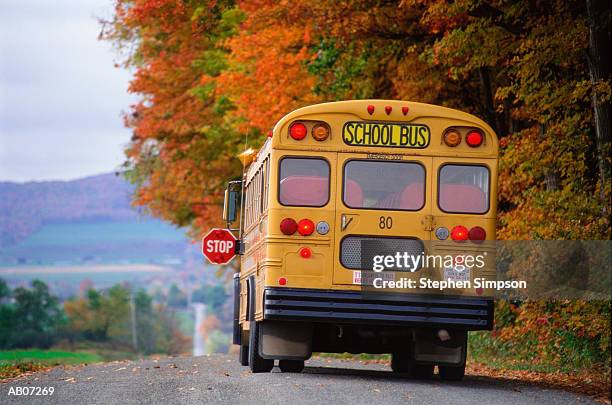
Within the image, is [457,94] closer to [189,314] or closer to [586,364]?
[586,364]

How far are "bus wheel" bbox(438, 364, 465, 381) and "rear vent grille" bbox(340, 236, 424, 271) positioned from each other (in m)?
1.95

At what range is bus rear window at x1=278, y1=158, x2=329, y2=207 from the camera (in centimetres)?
1428

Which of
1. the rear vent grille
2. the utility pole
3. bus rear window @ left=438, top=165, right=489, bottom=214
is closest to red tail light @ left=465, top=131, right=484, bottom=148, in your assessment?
bus rear window @ left=438, top=165, right=489, bottom=214

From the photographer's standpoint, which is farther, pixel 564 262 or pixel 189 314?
pixel 189 314

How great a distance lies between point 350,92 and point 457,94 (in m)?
2.33

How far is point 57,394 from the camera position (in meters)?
12.8

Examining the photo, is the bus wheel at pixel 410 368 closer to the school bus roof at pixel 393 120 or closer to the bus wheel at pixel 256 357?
the bus wheel at pixel 256 357

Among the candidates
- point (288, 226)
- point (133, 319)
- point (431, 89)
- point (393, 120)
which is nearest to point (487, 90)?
point (431, 89)

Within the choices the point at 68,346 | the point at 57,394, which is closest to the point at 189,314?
the point at 68,346

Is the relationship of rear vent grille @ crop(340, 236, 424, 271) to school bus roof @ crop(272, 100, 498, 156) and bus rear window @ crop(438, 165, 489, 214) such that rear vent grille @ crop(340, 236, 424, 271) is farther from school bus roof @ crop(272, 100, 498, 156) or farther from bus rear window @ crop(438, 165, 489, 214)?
school bus roof @ crop(272, 100, 498, 156)

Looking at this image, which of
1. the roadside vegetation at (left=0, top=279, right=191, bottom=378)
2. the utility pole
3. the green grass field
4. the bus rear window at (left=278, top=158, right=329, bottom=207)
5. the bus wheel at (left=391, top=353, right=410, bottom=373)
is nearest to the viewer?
the bus rear window at (left=278, top=158, right=329, bottom=207)

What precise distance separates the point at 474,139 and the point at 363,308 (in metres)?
2.44

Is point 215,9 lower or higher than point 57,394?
higher

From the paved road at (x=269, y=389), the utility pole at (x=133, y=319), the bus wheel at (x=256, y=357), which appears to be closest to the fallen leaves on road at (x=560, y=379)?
the paved road at (x=269, y=389)
